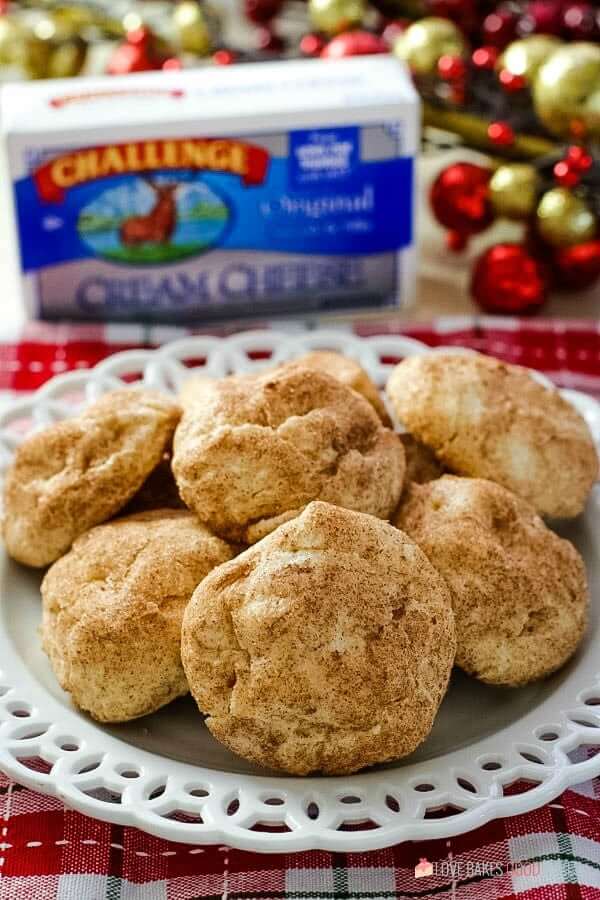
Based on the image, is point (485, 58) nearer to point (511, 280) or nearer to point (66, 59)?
point (511, 280)

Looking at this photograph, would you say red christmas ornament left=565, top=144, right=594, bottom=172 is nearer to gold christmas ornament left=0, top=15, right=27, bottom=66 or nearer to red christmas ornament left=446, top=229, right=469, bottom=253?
red christmas ornament left=446, top=229, right=469, bottom=253

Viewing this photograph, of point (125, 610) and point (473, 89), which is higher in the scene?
point (473, 89)

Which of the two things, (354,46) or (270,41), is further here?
(270,41)

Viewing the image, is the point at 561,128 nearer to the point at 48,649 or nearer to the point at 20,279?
the point at 20,279

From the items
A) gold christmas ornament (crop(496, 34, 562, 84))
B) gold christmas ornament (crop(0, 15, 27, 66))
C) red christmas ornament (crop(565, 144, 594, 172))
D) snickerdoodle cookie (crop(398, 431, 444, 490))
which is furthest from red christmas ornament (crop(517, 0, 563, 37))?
snickerdoodle cookie (crop(398, 431, 444, 490))

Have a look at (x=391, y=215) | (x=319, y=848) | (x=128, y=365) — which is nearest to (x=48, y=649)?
(x=319, y=848)

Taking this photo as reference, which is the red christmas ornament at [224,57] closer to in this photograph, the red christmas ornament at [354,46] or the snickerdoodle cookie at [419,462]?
the red christmas ornament at [354,46]

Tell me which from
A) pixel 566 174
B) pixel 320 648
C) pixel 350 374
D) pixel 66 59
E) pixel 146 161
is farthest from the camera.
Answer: pixel 66 59

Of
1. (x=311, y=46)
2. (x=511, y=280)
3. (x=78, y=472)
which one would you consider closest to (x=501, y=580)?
(x=78, y=472)
